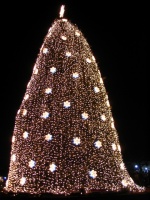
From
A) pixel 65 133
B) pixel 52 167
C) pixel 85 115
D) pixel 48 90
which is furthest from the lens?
pixel 48 90

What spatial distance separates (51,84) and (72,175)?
280 cm

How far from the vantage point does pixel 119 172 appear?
30.4ft

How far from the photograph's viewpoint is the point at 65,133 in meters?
9.16

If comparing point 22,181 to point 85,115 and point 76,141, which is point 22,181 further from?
point 85,115

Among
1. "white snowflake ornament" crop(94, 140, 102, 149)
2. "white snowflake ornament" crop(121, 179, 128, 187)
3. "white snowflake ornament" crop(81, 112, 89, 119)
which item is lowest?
"white snowflake ornament" crop(121, 179, 128, 187)

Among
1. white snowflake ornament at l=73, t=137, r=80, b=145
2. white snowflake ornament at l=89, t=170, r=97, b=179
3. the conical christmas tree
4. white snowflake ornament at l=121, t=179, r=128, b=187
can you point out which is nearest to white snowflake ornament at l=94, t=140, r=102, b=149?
the conical christmas tree

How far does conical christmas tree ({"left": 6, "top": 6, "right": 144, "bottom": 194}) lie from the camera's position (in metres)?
8.80

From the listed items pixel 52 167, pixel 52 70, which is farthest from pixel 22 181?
pixel 52 70

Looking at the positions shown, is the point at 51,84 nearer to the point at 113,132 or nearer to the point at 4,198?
the point at 113,132

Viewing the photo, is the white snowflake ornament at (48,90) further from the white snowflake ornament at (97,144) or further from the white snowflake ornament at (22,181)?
the white snowflake ornament at (22,181)

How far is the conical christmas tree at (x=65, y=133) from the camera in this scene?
347 inches

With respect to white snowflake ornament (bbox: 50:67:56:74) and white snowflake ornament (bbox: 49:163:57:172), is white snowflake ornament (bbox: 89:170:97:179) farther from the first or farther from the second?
white snowflake ornament (bbox: 50:67:56:74)

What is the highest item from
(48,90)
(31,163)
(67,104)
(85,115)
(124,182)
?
(48,90)

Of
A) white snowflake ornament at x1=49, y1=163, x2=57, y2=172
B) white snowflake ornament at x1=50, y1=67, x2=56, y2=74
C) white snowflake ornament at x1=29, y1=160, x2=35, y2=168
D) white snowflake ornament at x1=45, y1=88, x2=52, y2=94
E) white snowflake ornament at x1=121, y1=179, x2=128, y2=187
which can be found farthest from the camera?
white snowflake ornament at x1=50, y1=67, x2=56, y2=74
